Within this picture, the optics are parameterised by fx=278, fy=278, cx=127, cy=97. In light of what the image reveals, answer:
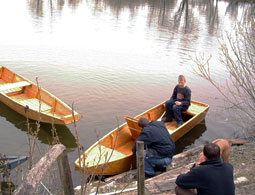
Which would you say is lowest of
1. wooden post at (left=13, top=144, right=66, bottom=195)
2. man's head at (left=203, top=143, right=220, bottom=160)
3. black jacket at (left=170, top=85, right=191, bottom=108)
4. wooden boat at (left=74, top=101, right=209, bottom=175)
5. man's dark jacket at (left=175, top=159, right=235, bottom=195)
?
wooden boat at (left=74, top=101, right=209, bottom=175)

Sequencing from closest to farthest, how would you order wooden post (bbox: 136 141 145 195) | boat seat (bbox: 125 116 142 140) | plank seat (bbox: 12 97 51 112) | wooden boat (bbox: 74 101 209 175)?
wooden post (bbox: 136 141 145 195) < wooden boat (bbox: 74 101 209 175) < boat seat (bbox: 125 116 142 140) < plank seat (bbox: 12 97 51 112)

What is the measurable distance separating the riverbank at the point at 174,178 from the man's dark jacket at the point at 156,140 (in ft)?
1.68

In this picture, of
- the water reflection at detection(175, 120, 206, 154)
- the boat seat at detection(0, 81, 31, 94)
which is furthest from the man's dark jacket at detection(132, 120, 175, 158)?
the boat seat at detection(0, 81, 31, 94)

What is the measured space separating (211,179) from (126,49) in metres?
16.4

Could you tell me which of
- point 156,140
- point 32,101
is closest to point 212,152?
point 156,140

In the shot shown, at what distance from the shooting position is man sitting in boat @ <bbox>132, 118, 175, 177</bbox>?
6316 mm

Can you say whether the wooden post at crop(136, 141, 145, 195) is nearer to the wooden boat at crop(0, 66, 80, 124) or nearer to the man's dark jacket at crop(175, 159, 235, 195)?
the man's dark jacket at crop(175, 159, 235, 195)

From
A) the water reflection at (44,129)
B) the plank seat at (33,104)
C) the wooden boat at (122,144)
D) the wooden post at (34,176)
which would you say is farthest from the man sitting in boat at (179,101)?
the wooden post at (34,176)

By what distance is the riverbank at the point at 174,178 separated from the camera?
5452 millimetres

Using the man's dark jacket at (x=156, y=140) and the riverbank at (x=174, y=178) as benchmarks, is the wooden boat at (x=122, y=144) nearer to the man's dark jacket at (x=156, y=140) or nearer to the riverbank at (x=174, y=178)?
the riverbank at (x=174, y=178)

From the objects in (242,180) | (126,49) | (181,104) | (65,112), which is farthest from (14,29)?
(242,180)

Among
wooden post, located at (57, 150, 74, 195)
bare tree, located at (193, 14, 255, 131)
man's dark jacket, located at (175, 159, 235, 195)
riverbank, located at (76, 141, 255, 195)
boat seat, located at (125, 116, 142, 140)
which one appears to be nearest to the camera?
wooden post, located at (57, 150, 74, 195)

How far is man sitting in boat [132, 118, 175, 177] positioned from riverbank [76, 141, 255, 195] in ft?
0.95

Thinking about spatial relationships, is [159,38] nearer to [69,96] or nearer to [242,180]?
[69,96]
